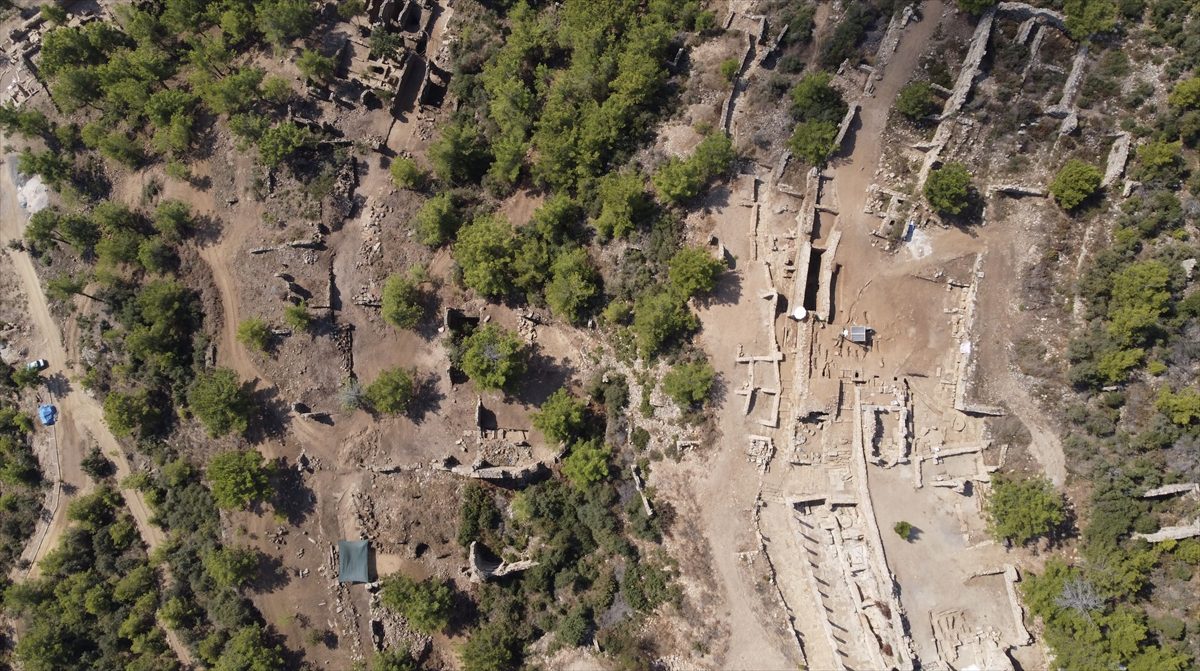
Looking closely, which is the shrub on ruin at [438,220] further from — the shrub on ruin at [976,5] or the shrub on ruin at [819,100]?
the shrub on ruin at [976,5]

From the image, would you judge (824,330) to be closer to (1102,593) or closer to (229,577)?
(1102,593)

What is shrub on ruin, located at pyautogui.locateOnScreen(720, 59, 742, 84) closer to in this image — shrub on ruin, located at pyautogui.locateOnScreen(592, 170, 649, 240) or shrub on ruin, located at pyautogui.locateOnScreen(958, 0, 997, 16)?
shrub on ruin, located at pyautogui.locateOnScreen(592, 170, 649, 240)

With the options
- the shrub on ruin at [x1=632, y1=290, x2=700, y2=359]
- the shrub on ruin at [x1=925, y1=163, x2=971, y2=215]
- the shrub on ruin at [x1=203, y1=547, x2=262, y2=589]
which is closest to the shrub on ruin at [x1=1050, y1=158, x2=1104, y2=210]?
the shrub on ruin at [x1=925, y1=163, x2=971, y2=215]

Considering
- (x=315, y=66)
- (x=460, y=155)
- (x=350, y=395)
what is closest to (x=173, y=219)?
(x=315, y=66)

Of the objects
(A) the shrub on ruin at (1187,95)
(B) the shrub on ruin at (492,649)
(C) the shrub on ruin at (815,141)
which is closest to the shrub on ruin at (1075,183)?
(A) the shrub on ruin at (1187,95)

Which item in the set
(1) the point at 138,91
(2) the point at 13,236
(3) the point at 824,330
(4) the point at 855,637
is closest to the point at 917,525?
(4) the point at 855,637

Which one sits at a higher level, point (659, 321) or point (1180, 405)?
point (659, 321)

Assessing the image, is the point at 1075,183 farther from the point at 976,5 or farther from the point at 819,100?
the point at 819,100
